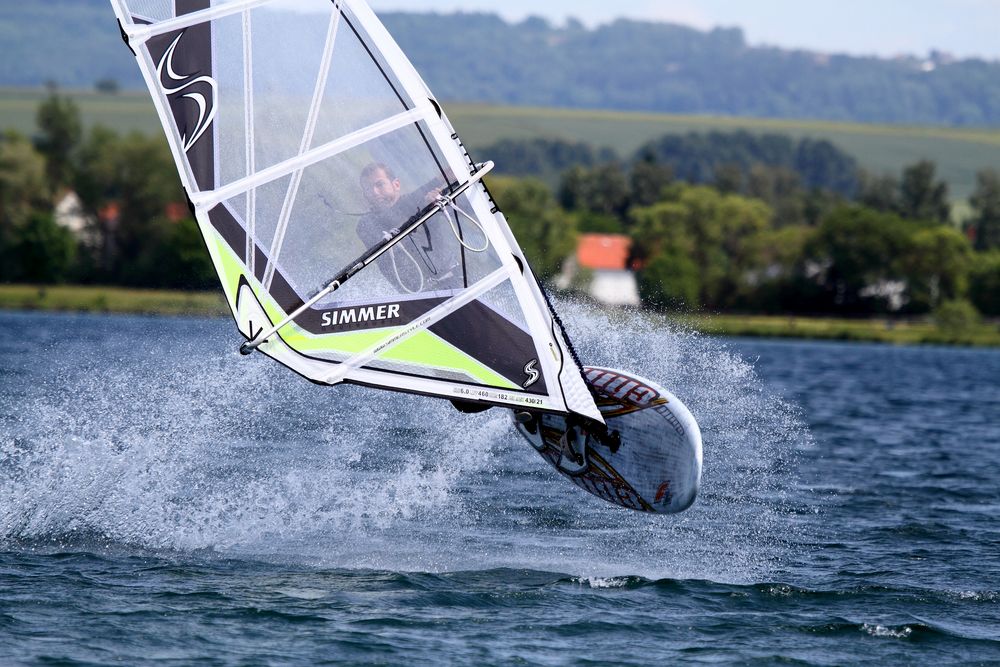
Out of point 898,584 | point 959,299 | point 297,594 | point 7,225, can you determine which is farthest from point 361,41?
point 959,299

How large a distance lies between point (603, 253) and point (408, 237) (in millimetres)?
75539

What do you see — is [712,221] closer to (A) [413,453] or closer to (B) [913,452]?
(B) [913,452]

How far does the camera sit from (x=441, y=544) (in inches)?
410

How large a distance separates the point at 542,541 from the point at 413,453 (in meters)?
4.22

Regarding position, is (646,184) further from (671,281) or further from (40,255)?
(40,255)

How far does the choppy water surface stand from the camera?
8.02 m

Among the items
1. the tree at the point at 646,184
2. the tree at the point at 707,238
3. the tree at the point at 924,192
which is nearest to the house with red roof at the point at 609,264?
the tree at the point at 707,238

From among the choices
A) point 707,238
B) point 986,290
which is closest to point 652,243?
point 707,238

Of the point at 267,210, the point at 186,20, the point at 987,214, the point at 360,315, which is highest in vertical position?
the point at 987,214

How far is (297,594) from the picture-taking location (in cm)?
871

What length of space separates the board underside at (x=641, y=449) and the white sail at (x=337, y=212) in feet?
3.46

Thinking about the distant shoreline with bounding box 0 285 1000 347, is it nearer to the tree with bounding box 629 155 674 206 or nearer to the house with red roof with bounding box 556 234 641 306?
the house with red roof with bounding box 556 234 641 306

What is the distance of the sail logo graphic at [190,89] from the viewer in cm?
927

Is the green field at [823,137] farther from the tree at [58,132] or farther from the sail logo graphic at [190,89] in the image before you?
the sail logo graphic at [190,89]
